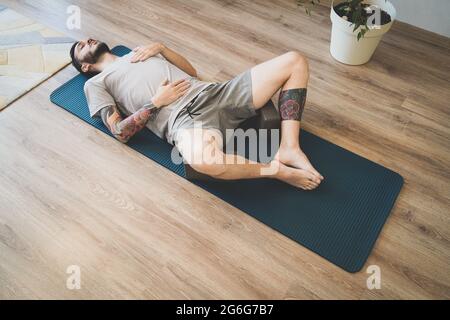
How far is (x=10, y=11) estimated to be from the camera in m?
2.53

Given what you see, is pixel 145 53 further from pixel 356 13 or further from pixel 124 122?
pixel 356 13

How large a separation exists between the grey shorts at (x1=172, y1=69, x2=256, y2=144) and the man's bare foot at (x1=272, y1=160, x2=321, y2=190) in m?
0.28

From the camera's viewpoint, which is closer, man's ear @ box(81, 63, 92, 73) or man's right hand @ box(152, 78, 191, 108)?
man's right hand @ box(152, 78, 191, 108)

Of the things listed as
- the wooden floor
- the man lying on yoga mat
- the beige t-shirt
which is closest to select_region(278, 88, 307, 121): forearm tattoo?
the man lying on yoga mat

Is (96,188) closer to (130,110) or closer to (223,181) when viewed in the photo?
(130,110)

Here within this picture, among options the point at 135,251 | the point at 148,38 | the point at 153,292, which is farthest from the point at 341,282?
the point at 148,38

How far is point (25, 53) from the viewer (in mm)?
2287

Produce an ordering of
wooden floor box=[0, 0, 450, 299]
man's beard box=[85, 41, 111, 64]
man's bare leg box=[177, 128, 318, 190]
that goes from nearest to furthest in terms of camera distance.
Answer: wooden floor box=[0, 0, 450, 299] → man's bare leg box=[177, 128, 318, 190] → man's beard box=[85, 41, 111, 64]

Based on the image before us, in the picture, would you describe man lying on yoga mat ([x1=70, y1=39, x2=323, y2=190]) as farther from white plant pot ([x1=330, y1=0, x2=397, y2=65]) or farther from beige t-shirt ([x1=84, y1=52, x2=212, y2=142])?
white plant pot ([x1=330, y1=0, x2=397, y2=65])

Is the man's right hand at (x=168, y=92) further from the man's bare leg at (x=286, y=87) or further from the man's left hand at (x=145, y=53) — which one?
the man's bare leg at (x=286, y=87)

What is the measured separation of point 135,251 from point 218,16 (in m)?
1.79

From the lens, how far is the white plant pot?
6.70 feet

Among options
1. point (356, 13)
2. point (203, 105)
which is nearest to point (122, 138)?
point (203, 105)
